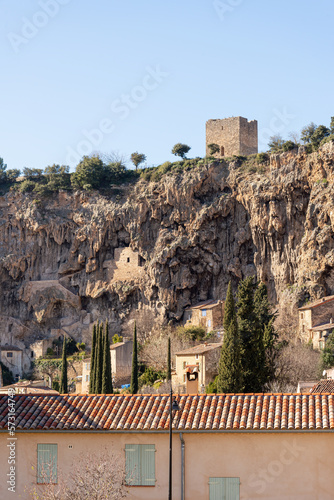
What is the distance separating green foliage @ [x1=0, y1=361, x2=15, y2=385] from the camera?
80.2m

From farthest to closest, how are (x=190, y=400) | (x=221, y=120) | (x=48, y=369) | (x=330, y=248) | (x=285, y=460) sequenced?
1. (x=221, y=120)
2. (x=48, y=369)
3. (x=330, y=248)
4. (x=190, y=400)
5. (x=285, y=460)

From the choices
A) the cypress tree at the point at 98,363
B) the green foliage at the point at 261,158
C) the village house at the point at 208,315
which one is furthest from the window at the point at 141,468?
the green foliage at the point at 261,158

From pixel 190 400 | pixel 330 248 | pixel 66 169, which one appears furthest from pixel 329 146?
pixel 190 400

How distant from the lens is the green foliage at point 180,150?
89.3 m

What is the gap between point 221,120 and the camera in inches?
3558

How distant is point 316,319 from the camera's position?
226ft

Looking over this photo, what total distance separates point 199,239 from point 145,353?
12.8 m

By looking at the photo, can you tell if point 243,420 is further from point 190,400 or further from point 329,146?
point 329,146

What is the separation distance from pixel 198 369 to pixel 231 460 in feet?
129

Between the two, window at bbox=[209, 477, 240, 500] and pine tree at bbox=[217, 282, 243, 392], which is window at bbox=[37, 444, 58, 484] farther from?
pine tree at bbox=[217, 282, 243, 392]

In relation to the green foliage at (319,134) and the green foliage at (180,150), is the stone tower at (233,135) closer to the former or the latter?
the green foliage at (180,150)

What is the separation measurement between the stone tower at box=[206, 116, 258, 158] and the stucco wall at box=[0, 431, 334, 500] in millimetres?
62538

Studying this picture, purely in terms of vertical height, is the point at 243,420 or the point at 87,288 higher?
the point at 87,288

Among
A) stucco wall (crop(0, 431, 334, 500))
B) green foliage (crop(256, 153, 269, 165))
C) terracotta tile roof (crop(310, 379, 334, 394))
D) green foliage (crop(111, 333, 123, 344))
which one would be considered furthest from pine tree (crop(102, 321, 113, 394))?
green foliage (crop(256, 153, 269, 165))
